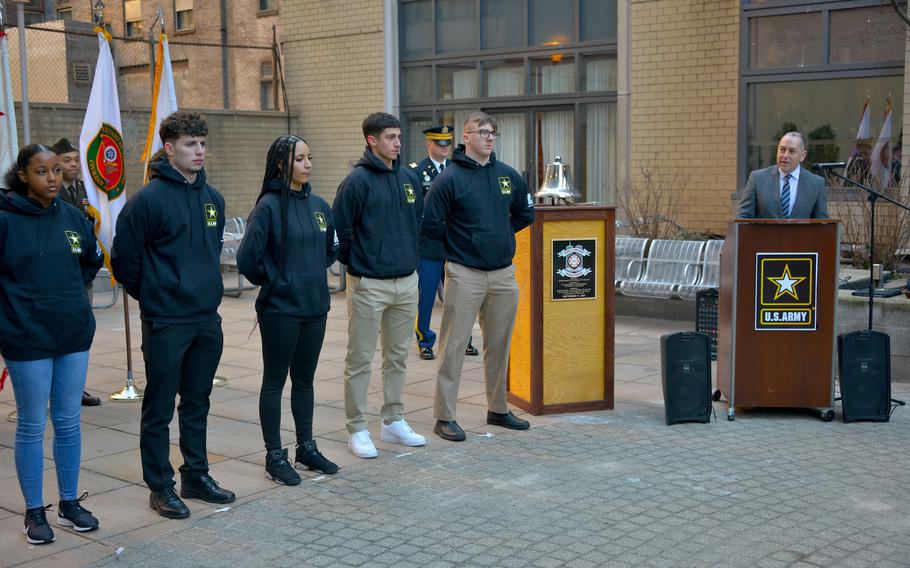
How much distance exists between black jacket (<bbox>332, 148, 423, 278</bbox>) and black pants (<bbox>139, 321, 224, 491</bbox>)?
3.92ft

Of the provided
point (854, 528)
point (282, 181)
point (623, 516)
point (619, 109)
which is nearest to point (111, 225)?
point (282, 181)

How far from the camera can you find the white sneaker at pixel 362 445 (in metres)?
6.61

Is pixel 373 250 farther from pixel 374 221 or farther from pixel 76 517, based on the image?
pixel 76 517

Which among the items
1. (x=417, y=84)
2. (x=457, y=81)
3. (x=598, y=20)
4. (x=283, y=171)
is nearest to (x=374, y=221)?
(x=283, y=171)

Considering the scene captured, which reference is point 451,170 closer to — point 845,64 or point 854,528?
point 854,528

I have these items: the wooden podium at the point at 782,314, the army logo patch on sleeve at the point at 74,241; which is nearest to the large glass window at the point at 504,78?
the wooden podium at the point at 782,314

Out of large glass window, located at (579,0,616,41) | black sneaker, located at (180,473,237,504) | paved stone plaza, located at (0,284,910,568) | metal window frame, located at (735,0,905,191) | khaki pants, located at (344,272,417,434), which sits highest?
large glass window, located at (579,0,616,41)

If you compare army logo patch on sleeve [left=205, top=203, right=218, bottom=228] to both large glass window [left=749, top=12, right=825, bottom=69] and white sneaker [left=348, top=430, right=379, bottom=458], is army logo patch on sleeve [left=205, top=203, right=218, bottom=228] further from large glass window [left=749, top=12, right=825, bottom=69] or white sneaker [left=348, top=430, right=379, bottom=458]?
large glass window [left=749, top=12, right=825, bottom=69]

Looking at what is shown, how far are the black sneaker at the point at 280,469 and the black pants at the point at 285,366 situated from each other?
0.15 ft

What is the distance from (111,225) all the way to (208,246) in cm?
296

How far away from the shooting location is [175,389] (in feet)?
18.0

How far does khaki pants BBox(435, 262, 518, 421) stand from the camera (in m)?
7.05

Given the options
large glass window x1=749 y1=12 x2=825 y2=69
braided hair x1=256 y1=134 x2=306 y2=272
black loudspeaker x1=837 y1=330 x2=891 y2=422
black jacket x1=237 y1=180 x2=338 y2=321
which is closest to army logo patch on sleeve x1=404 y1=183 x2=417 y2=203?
black jacket x1=237 y1=180 x2=338 y2=321

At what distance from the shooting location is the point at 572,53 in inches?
650
